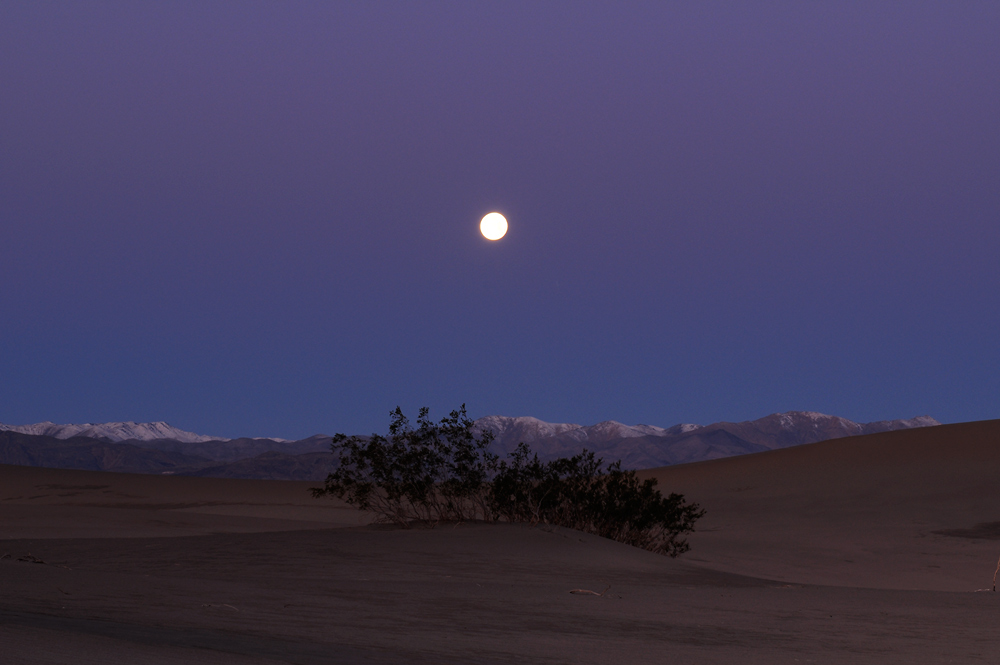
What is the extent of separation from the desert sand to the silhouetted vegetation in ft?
3.17

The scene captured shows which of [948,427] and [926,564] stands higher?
[948,427]

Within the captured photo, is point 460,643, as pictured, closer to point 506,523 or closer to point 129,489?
point 506,523

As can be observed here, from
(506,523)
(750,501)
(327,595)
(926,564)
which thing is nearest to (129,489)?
(750,501)

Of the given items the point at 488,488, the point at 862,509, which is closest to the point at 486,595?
the point at 488,488

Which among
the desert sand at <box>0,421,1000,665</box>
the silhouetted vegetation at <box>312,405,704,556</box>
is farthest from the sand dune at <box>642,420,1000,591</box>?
the silhouetted vegetation at <box>312,405,704,556</box>

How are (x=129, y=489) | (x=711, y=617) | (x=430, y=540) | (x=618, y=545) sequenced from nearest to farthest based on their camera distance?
1. (x=711, y=617)
2. (x=430, y=540)
3. (x=618, y=545)
4. (x=129, y=489)

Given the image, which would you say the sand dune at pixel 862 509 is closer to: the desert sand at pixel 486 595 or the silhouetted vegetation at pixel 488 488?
the desert sand at pixel 486 595

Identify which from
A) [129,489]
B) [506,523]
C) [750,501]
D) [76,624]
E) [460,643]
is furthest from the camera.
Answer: [129,489]

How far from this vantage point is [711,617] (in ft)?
24.4

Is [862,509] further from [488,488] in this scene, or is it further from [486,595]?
[486,595]

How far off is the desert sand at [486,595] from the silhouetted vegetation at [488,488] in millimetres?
966

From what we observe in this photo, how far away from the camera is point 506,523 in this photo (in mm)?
14656

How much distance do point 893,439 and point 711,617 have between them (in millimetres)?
40591

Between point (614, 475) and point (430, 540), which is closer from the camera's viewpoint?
point (430, 540)
